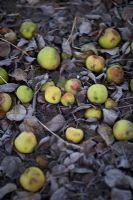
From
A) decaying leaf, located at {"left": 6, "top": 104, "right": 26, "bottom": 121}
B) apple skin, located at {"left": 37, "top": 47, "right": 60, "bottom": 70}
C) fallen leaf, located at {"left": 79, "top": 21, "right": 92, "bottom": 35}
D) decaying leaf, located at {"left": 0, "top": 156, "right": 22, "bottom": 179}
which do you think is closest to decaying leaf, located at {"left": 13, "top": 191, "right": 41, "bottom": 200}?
decaying leaf, located at {"left": 0, "top": 156, "right": 22, "bottom": 179}

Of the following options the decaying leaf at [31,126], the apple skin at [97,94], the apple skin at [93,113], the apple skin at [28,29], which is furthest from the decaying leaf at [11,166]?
the apple skin at [28,29]

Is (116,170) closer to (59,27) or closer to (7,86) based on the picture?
(7,86)

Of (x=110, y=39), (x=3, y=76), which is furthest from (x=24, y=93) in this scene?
(x=110, y=39)

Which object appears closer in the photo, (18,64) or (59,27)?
(18,64)

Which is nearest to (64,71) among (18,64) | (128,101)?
(18,64)

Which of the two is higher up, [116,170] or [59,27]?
[59,27]

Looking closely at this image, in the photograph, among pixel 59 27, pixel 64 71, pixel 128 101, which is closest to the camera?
pixel 128 101

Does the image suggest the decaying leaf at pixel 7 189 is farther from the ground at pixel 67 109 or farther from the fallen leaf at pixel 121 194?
the fallen leaf at pixel 121 194

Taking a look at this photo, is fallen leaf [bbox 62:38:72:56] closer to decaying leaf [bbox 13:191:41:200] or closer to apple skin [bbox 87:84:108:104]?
apple skin [bbox 87:84:108:104]
